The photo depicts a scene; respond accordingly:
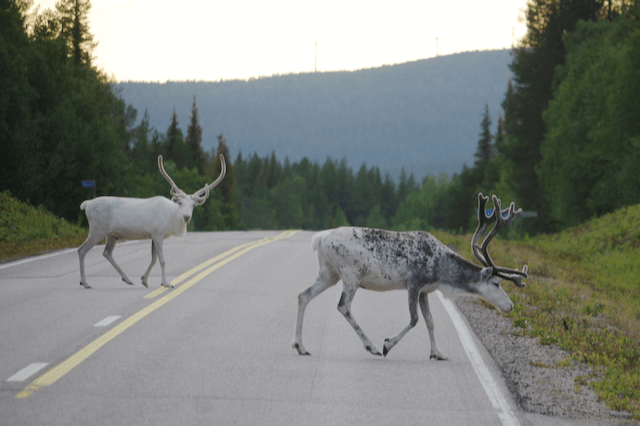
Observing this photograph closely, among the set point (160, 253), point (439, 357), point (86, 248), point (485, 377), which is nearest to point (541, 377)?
point (485, 377)

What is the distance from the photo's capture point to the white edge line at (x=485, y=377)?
5.69 meters

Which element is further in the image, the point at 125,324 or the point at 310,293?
the point at 125,324

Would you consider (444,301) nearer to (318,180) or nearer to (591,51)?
A: (591,51)

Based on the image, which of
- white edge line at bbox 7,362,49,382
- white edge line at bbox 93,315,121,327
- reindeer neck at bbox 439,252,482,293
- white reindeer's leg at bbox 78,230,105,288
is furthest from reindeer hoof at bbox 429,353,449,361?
white reindeer's leg at bbox 78,230,105,288

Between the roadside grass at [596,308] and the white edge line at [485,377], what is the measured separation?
0.81m

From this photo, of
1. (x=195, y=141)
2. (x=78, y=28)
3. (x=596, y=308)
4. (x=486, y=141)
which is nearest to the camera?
(x=596, y=308)

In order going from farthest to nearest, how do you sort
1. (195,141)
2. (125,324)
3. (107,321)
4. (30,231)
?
(195,141), (30,231), (107,321), (125,324)

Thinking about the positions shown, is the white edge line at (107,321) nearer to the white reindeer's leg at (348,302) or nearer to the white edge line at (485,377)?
the white reindeer's leg at (348,302)

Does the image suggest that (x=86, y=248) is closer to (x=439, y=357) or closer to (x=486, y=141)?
(x=439, y=357)

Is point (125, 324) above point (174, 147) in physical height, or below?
below

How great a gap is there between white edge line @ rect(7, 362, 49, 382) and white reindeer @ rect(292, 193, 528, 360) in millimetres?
2637

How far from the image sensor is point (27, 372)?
21.3 feet

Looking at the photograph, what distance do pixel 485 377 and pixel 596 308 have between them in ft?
21.7

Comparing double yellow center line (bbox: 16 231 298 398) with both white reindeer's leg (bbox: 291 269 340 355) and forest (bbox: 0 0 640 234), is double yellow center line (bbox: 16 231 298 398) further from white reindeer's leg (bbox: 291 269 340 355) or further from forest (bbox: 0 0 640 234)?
forest (bbox: 0 0 640 234)
